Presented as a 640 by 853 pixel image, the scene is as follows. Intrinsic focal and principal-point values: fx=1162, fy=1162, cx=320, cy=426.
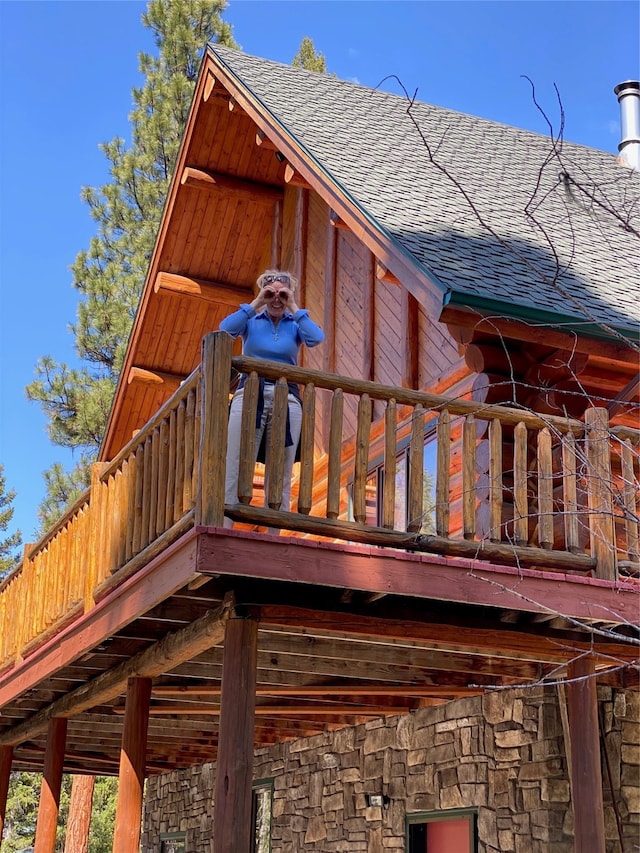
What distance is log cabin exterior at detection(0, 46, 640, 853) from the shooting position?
6.51 meters

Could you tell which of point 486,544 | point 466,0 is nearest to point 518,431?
point 486,544

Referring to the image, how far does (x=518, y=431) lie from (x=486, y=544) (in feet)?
2.50

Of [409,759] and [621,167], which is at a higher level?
[621,167]

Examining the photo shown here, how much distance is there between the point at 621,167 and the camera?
14.8 metres

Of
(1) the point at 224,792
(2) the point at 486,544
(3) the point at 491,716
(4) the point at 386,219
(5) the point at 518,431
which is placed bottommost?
(1) the point at 224,792

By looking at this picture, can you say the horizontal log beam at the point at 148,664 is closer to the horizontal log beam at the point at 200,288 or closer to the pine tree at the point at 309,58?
the horizontal log beam at the point at 200,288

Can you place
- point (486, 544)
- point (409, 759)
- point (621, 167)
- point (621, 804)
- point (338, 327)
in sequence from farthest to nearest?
point (621, 167) → point (338, 327) → point (409, 759) → point (621, 804) → point (486, 544)

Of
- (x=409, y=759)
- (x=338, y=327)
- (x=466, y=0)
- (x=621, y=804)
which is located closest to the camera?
(x=621, y=804)

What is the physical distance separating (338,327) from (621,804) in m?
5.42

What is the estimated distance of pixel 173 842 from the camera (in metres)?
Answer: 14.6

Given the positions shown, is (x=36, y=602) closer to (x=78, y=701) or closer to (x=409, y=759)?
(x=78, y=701)

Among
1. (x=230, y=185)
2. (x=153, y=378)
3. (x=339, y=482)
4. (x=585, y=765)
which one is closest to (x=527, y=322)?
(x=339, y=482)

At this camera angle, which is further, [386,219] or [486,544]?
[386,219]

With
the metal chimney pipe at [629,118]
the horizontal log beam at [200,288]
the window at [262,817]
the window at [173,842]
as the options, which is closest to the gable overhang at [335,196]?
the horizontal log beam at [200,288]
